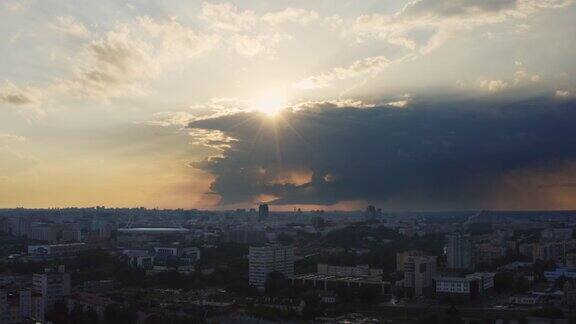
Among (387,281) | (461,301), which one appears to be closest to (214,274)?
(387,281)

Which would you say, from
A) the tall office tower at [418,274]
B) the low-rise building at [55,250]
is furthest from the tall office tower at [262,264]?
the low-rise building at [55,250]

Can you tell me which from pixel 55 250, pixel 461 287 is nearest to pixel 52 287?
pixel 461 287

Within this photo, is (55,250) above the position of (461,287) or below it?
above

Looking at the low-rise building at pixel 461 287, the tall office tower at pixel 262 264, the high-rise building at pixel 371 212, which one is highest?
the high-rise building at pixel 371 212

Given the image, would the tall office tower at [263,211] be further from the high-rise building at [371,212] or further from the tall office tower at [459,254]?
the tall office tower at [459,254]

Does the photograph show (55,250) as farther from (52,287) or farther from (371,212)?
(371,212)

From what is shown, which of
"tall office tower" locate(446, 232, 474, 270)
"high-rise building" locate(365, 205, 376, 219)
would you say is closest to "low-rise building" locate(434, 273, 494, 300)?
"tall office tower" locate(446, 232, 474, 270)

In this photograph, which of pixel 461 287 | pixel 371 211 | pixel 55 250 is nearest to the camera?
pixel 461 287
